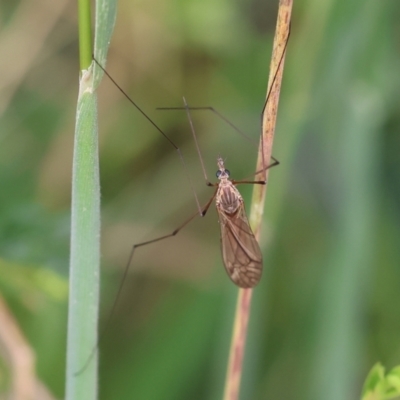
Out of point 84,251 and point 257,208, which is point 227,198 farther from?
point 84,251

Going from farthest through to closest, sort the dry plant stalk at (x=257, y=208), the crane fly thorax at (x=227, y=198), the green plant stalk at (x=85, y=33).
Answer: the crane fly thorax at (x=227, y=198)
the dry plant stalk at (x=257, y=208)
the green plant stalk at (x=85, y=33)

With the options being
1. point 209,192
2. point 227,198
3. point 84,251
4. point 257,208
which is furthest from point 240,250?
point 209,192

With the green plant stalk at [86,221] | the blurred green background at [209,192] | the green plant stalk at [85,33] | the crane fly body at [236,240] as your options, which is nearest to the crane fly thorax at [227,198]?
the crane fly body at [236,240]

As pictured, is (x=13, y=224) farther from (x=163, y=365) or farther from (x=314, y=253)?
(x=314, y=253)

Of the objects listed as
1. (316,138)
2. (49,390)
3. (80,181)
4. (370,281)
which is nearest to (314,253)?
(370,281)

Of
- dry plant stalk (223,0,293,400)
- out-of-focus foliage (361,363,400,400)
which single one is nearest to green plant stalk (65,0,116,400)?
dry plant stalk (223,0,293,400)

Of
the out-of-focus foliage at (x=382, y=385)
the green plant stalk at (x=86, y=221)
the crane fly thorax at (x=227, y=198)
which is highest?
the crane fly thorax at (x=227, y=198)

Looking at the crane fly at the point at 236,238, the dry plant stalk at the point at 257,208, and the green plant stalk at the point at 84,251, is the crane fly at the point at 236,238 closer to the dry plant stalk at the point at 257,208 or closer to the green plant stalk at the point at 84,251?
the dry plant stalk at the point at 257,208

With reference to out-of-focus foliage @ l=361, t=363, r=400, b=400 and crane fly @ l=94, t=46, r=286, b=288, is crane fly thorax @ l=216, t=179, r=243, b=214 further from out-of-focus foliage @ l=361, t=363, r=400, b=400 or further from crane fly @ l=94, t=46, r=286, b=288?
out-of-focus foliage @ l=361, t=363, r=400, b=400
